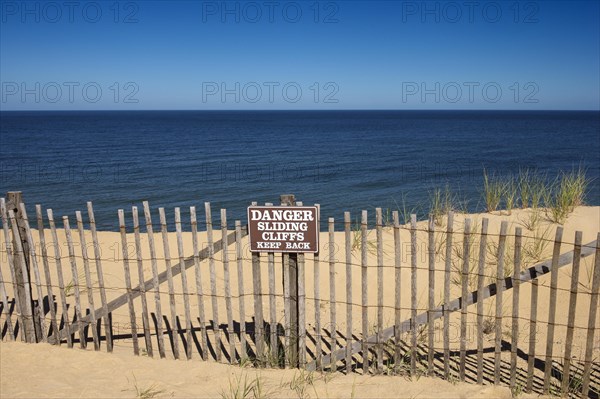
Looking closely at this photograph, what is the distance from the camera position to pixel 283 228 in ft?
16.3

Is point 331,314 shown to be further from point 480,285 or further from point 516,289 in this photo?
point 516,289

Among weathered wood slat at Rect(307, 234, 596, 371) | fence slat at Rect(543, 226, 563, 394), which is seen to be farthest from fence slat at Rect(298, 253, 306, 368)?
fence slat at Rect(543, 226, 563, 394)

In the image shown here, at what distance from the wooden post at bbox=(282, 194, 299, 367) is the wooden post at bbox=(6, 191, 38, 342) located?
2.98 meters

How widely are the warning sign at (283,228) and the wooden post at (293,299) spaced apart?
101 mm

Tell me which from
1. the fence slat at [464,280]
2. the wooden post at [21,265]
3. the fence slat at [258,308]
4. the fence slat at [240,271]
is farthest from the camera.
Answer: the wooden post at [21,265]

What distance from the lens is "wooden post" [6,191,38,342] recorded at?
18.3ft

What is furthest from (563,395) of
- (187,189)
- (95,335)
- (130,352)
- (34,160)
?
(34,160)

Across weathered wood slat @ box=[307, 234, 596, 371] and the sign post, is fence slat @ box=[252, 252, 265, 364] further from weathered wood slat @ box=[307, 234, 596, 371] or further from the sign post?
weathered wood slat @ box=[307, 234, 596, 371]

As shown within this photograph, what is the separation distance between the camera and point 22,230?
561 centimetres

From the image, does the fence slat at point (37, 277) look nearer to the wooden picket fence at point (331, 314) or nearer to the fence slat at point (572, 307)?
the wooden picket fence at point (331, 314)

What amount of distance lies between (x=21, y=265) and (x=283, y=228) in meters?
3.14

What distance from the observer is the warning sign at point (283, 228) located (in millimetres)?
4891

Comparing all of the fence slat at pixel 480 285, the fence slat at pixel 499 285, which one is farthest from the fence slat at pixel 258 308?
the fence slat at pixel 499 285

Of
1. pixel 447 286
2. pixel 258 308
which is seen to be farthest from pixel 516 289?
pixel 258 308
